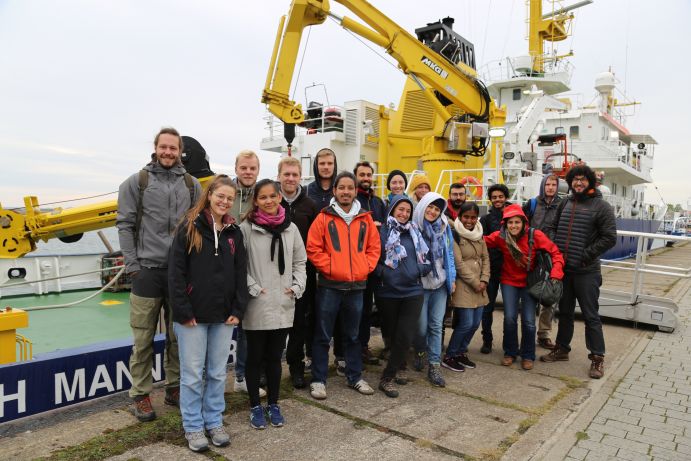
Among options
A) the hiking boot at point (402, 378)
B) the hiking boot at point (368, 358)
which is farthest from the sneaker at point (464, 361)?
the hiking boot at point (368, 358)

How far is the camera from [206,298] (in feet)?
9.70

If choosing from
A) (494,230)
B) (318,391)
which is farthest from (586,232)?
(318,391)

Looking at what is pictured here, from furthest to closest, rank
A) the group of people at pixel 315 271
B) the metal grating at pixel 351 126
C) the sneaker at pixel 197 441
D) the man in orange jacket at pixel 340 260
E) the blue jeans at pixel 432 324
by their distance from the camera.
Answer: the metal grating at pixel 351 126
the blue jeans at pixel 432 324
the man in orange jacket at pixel 340 260
the group of people at pixel 315 271
the sneaker at pixel 197 441

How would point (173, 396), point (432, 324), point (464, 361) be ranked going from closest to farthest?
point (173, 396), point (432, 324), point (464, 361)

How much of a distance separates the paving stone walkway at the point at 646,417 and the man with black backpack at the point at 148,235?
302 cm

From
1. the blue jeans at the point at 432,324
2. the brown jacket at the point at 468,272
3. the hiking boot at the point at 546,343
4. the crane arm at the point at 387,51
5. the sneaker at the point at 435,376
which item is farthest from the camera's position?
the crane arm at the point at 387,51

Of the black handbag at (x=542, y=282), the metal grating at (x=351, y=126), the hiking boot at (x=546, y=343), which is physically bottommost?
the hiking boot at (x=546, y=343)

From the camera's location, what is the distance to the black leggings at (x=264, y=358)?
10.8ft

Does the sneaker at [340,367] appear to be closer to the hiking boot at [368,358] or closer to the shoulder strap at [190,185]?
the hiking boot at [368,358]

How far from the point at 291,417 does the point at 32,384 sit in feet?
6.14

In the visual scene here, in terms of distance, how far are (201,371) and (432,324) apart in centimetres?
229

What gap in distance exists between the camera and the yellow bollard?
11.7 ft

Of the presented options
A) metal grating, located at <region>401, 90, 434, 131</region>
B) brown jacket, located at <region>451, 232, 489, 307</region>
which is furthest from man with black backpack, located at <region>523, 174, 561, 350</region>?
metal grating, located at <region>401, 90, 434, 131</region>

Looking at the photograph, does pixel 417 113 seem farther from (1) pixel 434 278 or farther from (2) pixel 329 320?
(2) pixel 329 320
